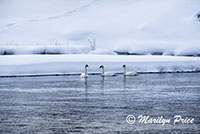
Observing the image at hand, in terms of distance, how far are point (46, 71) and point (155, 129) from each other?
21.9m

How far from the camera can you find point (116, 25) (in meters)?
55.1

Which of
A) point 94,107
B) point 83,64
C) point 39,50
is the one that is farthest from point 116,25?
point 94,107

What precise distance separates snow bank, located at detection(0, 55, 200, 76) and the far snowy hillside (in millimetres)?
6721

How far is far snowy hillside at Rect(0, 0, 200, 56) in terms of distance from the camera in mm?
49438

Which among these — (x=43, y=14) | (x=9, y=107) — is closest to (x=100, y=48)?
(x=43, y=14)

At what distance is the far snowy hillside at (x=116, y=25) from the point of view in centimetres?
4944

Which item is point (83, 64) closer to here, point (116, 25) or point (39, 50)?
point (39, 50)

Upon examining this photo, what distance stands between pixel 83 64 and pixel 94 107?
18955 millimetres

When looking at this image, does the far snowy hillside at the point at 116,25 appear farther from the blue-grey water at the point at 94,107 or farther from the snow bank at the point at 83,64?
the blue-grey water at the point at 94,107

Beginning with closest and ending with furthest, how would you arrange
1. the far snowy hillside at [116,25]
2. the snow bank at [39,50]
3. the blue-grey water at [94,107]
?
1. the blue-grey water at [94,107]
2. the snow bank at [39,50]
3. the far snowy hillside at [116,25]

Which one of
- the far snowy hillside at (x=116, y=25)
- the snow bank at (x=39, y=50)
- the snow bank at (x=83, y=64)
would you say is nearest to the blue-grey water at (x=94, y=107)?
the snow bank at (x=83, y=64)

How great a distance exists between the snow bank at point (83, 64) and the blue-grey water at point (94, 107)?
29.5 feet

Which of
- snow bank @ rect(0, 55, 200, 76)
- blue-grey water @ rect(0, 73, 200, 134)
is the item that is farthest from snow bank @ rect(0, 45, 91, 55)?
blue-grey water @ rect(0, 73, 200, 134)

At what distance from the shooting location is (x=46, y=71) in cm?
3578
